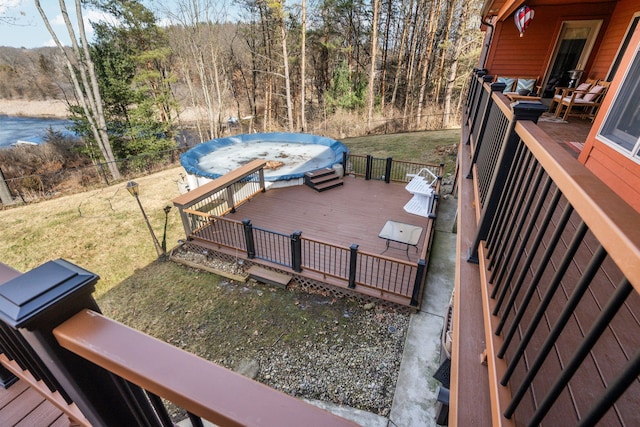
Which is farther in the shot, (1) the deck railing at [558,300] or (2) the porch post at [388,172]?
(2) the porch post at [388,172]

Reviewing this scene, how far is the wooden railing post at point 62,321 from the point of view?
0.90 meters

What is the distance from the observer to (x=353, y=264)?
19.7ft

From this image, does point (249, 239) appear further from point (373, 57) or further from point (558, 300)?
point (373, 57)

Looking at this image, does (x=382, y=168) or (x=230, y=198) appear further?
(x=382, y=168)

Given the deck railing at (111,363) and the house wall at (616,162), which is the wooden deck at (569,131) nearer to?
the house wall at (616,162)

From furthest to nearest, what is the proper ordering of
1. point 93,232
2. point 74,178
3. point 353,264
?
point 74,178 → point 93,232 → point 353,264

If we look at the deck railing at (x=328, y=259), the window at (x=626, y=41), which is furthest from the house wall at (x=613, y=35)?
the deck railing at (x=328, y=259)

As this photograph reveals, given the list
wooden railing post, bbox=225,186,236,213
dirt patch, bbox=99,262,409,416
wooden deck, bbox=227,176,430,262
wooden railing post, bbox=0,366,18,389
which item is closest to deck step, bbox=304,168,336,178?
wooden deck, bbox=227,176,430,262

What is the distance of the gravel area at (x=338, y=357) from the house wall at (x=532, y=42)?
763 centimetres

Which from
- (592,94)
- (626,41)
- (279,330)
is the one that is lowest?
(279,330)

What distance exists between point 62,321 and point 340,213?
818cm

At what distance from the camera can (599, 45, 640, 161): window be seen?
260cm

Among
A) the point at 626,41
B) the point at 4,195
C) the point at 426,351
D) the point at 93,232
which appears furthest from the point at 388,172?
the point at 4,195

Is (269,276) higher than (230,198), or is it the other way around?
(230,198)
